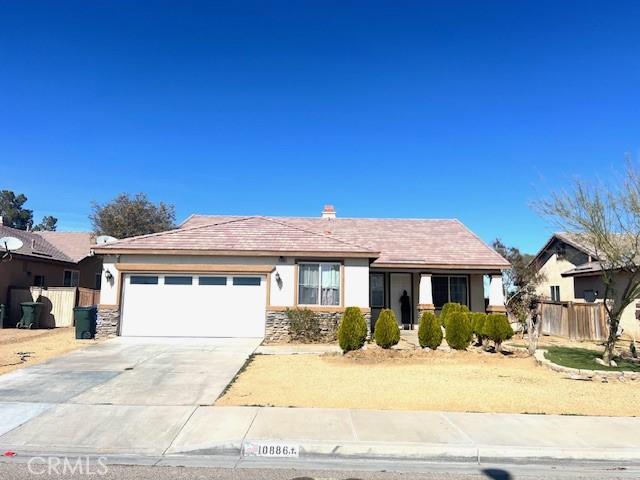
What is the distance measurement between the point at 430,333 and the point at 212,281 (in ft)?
24.6

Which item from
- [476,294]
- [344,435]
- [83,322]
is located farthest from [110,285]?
[476,294]

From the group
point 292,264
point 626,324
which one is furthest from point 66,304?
point 626,324

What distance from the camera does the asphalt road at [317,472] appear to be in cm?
506

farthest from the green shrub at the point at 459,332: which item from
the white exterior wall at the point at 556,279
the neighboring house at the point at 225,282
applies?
the white exterior wall at the point at 556,279

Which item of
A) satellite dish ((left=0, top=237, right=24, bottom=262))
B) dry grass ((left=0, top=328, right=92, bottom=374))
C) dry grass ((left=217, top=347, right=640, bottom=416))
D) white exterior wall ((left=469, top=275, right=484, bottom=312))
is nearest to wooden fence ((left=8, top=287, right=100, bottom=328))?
dry grass ((left=0, top=328, right=92, bottom=374))

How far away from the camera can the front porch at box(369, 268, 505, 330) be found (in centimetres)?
2039

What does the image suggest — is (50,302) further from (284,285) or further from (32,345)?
(284,285)

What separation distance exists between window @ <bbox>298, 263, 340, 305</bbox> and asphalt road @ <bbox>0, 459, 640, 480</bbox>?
1070 cm

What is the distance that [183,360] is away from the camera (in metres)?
11.7

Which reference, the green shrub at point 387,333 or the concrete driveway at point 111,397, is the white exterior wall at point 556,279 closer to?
the green shrub at point 387,333

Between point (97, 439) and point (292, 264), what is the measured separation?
10435 millimetres

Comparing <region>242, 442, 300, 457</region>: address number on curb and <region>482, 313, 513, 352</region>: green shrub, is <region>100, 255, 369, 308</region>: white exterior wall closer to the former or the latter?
<region>482, 313, 513, 352</region>: green shrub

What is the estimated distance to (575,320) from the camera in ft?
62.4

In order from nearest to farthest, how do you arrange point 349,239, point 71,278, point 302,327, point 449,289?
point 302,327, point 449,289, point 349,239, point 71,278
